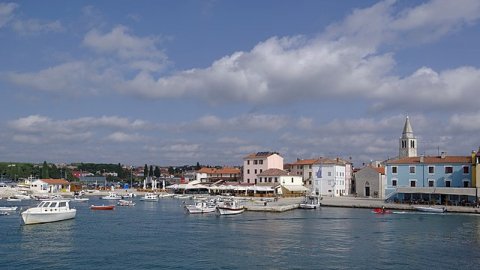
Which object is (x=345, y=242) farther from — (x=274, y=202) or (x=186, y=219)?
(x=274, y=202)

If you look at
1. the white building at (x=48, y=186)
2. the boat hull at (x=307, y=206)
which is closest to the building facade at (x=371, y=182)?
the boat hull at (x=307, y=206)

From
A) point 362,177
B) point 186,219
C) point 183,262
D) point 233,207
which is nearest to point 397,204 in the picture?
point 362,177

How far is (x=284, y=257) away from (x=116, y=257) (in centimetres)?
1057

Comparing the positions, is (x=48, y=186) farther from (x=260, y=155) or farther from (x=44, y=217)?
(x=44, y=217)

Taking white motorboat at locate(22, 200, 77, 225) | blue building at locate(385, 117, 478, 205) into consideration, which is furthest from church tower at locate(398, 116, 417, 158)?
white motorboat at locate(22, 200, 77, 225)

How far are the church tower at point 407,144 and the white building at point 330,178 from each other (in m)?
13.2

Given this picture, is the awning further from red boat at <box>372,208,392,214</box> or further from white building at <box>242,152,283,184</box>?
red boat at <box>372,208,392,214</box>

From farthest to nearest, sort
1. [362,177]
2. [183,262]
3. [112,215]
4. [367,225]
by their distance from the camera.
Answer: [362,177] → [112,215] → [367,225] → [183,262]

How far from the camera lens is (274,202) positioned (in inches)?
2889

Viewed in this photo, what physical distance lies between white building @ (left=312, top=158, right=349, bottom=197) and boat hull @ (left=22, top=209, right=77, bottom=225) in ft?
153

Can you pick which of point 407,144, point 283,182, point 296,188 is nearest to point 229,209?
point 283,182

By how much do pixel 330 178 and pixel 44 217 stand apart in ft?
172

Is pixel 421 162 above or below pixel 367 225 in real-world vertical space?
above

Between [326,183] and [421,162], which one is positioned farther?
[326,183]
